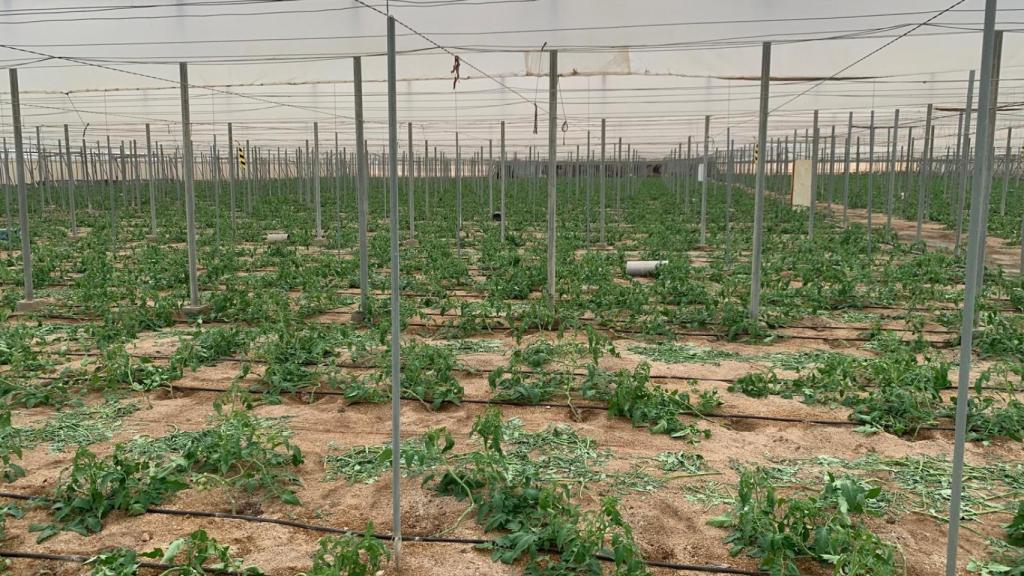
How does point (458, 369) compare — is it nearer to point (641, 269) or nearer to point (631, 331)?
point (631, 331)

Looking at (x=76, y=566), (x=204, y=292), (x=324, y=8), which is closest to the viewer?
(x=76, y=566)

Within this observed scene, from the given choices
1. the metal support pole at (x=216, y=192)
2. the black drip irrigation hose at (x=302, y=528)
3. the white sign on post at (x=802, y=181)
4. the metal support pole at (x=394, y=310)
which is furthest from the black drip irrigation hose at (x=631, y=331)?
the white sign on post at (x=802, y=181)

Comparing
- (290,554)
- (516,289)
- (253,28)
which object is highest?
(253,28)

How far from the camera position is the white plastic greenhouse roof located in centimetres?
621

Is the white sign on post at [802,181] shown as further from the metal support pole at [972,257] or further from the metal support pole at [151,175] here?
the metal support pole at [972,257]

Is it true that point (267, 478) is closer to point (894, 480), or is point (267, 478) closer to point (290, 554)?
point (290, 554)

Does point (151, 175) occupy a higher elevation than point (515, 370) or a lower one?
higher

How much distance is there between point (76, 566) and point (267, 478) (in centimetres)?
98

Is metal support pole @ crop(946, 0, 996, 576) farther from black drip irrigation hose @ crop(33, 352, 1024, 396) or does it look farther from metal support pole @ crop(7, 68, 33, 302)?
metal support pole @ crop(7, 68, 33, 302)

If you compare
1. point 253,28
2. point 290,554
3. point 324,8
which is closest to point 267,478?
point 290,554

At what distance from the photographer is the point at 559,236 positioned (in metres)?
14.7

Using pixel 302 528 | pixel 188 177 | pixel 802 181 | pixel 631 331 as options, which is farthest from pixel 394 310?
pixel 802 181

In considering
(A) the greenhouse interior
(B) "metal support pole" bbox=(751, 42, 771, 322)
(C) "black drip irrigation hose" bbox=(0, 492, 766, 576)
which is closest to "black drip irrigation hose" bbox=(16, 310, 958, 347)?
(A) the greenhouse interior

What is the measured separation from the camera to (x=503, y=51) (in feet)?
26.3
